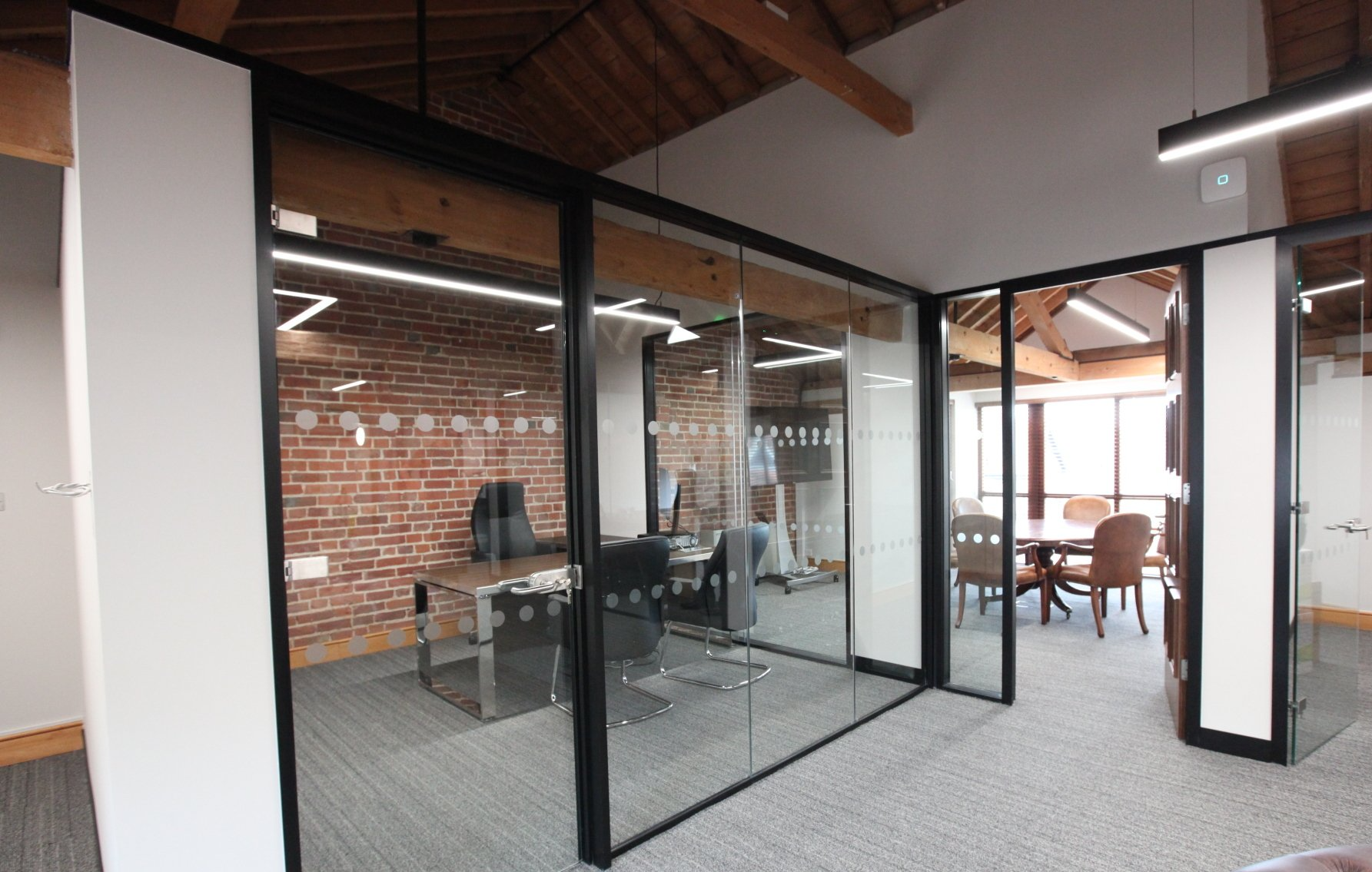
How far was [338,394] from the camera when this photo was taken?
1.79 m

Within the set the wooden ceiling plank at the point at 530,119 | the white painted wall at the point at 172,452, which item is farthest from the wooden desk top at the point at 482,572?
the wooden ceiling plank at the point at 530,119

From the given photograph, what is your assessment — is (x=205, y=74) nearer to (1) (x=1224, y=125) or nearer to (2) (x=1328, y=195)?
(1) (x=1224, y=125)

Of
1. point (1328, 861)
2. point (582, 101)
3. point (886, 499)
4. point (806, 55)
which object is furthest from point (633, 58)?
point (1328, 861)

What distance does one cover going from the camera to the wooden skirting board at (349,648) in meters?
1.69

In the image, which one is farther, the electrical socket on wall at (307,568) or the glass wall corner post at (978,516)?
the glass wall corner post at (978,516)

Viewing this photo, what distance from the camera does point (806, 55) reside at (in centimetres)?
341

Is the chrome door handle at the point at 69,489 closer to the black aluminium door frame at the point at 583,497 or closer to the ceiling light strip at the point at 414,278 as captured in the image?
the ceiling light strip at the point at 414,278

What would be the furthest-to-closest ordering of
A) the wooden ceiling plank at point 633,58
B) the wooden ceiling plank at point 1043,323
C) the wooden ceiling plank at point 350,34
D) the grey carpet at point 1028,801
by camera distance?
the wooden ceiling plank at point 1043,323
the wooden ceiling plank at point 633,58
the wooden ceiling plank at point 350,34
the grey carpet at point 1028,801

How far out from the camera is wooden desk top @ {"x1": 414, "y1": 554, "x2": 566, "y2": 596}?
1.99 metres

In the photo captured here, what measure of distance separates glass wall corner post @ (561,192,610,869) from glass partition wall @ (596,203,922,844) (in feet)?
0.34

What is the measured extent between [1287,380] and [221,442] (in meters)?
3.99

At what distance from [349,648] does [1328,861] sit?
202 centimetres

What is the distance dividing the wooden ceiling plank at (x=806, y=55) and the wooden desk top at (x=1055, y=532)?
2938mm

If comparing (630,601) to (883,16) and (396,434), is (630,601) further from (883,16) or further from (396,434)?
(883,16)
